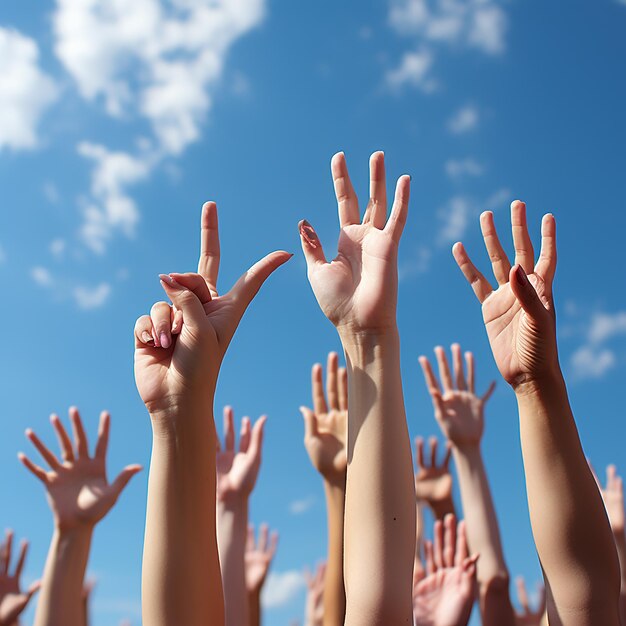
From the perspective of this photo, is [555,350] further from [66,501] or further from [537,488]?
[66,501]

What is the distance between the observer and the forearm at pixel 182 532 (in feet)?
10.9

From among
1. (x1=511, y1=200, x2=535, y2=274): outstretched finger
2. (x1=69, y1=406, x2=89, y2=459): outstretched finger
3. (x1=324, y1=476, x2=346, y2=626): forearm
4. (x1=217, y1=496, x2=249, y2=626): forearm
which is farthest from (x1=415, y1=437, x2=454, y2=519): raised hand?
(x1=511, y1=200, x2=535, y2=274): outstretched finger

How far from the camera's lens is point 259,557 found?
806 cm

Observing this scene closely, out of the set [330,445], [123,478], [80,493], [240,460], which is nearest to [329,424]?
[330,445]

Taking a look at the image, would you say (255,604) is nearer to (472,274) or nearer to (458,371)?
(458,371)

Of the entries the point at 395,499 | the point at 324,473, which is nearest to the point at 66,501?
the point at 324,473

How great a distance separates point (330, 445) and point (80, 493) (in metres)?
2.42

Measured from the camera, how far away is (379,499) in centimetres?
323

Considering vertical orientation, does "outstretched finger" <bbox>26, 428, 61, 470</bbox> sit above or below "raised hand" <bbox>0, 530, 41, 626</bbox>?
above

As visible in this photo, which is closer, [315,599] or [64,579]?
[64,579]

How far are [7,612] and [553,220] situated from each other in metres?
6.53

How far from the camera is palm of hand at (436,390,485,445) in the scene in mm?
7016

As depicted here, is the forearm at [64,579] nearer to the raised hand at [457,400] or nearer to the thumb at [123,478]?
the thumb at [123,478]

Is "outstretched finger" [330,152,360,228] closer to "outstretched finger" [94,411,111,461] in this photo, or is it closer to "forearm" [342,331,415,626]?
"forearm" [342,331,415,626]
